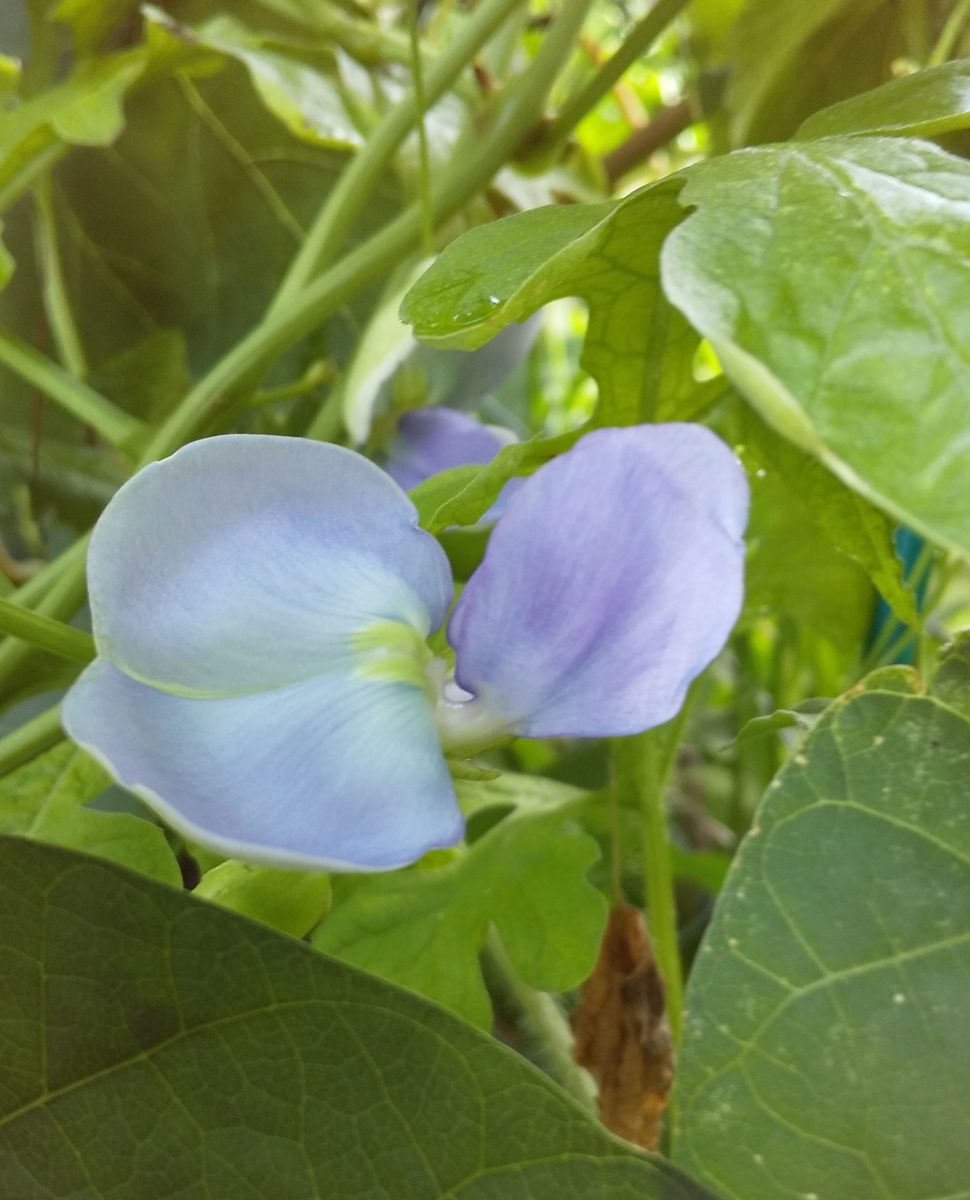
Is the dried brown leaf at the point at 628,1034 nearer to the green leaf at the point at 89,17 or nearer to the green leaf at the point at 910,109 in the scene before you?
the green leaf at the point at 910,109

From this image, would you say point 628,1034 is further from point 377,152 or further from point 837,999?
point 377,152

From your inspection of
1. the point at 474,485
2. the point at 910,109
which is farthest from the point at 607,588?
the point at 910,109

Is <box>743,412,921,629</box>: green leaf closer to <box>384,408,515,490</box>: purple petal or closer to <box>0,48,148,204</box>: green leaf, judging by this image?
<box>384,408,515,490</box>: purple petal

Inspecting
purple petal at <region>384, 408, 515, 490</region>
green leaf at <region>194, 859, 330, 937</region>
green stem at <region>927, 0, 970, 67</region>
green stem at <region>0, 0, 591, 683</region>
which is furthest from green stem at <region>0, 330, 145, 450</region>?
green stem at <region>927, 0, 970, 67</region>

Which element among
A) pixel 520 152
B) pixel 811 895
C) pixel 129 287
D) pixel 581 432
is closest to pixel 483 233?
pixel 581 432

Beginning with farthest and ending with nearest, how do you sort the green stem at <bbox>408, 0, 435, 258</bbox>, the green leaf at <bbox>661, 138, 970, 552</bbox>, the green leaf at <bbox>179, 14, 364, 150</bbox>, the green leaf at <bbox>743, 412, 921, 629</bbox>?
1. the green leaf at <bbox>179, 14, 364, 150</bbox>
2. the green stem at <bbox>408, 0, 435, 258</bbox>
3. the green leaf at <bbox>743, 412, 921, 629</bbox>
4. the green leaf at <bbox>661, 138, 970, 552</bbox>
